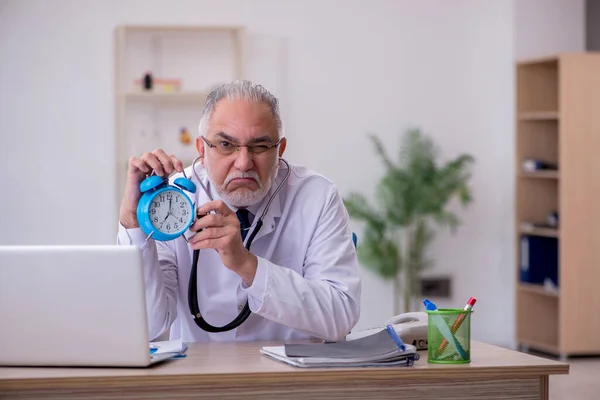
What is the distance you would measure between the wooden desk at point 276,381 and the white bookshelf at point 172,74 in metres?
4.29

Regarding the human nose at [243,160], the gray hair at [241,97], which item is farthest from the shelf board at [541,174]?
the human nose at [243,160]

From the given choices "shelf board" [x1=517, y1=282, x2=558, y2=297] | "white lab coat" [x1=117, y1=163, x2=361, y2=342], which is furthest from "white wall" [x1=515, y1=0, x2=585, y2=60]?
"white lab coat" [x1=117, y1=163, x2=361, y2=342]

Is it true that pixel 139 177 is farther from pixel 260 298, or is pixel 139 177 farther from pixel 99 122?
pixel 99 122

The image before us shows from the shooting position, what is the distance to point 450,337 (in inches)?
83.7

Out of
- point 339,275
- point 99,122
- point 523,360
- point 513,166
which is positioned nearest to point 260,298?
point 339,275

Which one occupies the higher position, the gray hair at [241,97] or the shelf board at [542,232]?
the gray hair at [241,97]

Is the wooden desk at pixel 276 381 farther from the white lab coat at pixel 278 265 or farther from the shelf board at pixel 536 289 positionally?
the shelf board at pixel 536 289

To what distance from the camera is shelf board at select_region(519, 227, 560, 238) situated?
242 inches

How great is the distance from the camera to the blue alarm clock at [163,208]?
2.23m

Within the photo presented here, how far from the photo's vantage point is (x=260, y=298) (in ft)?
7.56

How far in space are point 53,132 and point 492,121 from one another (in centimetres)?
302

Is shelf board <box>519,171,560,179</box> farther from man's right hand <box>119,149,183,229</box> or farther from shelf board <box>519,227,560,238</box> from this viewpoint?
man's right hand <box>119,149,183,229</box>

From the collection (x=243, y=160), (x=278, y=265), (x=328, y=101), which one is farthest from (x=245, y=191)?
(x=328, y=101)

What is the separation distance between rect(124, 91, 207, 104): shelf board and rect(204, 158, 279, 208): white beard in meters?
3.41
